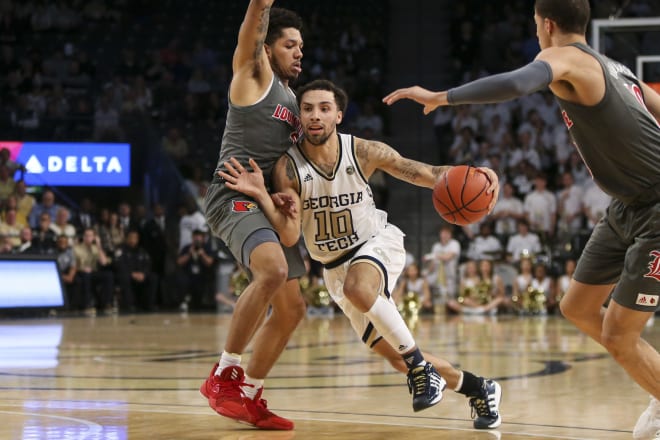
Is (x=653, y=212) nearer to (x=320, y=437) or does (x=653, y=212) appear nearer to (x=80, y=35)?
(x=320, y=437)

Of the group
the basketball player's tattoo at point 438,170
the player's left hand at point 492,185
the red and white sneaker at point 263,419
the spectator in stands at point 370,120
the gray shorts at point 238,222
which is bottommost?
the red and white sneaker at point 263,419

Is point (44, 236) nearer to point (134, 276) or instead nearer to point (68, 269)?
point (68, 269)

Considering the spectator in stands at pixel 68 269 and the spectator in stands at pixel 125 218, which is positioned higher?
the spectator in stands at pixel 125 218

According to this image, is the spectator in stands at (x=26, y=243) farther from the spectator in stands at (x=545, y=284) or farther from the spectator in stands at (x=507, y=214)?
the spectator in stands at (x=545, y=284)

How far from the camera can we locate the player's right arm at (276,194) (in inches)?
211

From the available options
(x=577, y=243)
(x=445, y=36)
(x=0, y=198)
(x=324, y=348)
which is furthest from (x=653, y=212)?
(x=445, y=36)

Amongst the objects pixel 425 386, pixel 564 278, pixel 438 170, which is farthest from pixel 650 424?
pixel 564 278

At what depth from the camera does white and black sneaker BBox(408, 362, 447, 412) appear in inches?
193

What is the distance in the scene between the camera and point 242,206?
5.41 m

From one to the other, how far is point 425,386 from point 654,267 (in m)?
1.22

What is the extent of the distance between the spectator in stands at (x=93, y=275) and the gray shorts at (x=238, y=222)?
35.4 feet

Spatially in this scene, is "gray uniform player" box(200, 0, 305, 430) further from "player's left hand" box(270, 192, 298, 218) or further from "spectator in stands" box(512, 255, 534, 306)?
"spectator in stands" box(512, 255, 534, 306)

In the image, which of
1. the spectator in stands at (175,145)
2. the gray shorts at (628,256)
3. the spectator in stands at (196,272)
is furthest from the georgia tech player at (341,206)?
the spectator in stands at (175,145)

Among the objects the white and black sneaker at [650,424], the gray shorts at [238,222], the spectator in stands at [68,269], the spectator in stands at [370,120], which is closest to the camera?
the white and black sneaker at [650,424]
